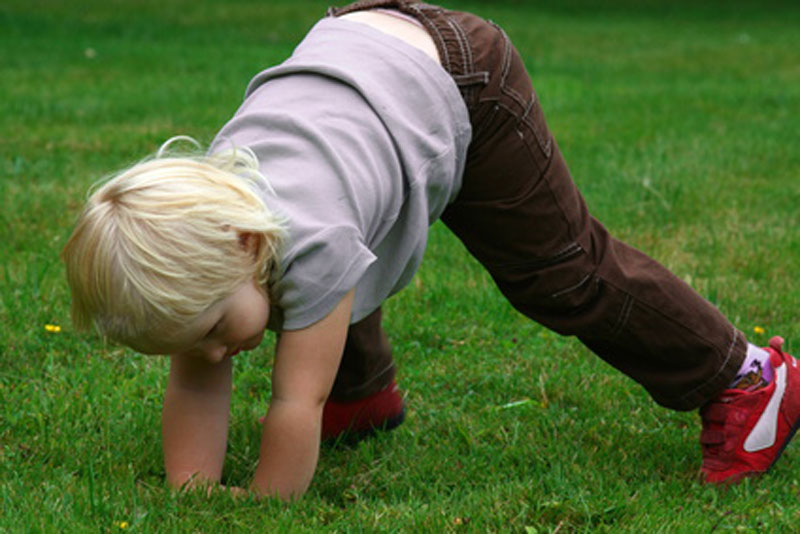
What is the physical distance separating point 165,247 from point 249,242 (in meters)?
0.16

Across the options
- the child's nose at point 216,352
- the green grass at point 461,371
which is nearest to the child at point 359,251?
the child's nose at point 216,352

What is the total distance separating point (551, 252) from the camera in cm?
257

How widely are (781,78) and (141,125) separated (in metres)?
5.48

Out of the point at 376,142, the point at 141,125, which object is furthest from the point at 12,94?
the point at 376,142

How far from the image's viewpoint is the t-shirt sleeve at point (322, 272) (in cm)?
211

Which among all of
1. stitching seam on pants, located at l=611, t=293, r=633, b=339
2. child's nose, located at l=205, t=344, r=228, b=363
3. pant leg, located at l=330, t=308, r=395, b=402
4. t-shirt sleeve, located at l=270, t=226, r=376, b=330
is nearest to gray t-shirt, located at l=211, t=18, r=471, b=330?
t-shirt sleeve, located at l=270, t=226, r=376, b=330

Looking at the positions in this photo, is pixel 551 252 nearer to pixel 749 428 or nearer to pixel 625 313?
pixel 625 313

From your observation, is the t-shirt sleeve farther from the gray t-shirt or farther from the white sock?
the white sock

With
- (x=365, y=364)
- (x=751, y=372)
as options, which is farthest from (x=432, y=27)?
(x=751, y=372)

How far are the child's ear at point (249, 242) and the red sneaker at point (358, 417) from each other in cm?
82

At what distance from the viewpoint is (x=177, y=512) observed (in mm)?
2311

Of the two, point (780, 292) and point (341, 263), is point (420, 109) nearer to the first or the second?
point (341, 263)

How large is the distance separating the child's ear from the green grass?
0.55 m

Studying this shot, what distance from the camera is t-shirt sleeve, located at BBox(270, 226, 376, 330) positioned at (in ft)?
6.91
